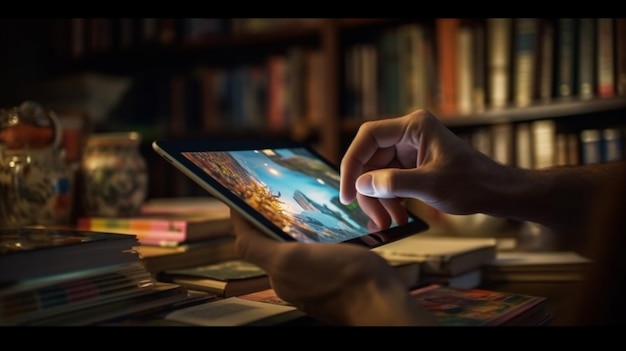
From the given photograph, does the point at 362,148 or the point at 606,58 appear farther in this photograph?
the point at 606,58

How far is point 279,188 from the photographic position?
26.6 inches

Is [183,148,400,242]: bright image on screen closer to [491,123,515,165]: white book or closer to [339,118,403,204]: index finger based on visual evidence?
[339,118,403,204]: index finger

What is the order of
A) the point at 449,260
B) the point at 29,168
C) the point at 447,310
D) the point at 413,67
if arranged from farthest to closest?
the point at 413,67 → the point at 29,168 → the point at 449,260 → the point at 447,310

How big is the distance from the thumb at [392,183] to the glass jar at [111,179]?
1.75 ft

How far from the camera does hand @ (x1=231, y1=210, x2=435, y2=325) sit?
50 centimetres

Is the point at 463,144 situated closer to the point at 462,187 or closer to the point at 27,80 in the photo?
the point at 462,187

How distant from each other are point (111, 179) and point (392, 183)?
604 mm

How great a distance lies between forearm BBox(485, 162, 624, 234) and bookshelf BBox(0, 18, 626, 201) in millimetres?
1092

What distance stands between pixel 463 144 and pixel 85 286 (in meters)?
0.46

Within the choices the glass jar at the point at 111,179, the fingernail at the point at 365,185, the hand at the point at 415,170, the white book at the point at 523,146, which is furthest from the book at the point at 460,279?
the white book at the point at 523,146

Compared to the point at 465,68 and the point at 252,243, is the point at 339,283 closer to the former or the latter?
the point at 252,243

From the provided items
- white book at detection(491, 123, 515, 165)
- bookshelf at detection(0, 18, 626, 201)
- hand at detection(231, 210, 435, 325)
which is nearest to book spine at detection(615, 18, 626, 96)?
bookshelf at detection(0, 18, 626, 201)

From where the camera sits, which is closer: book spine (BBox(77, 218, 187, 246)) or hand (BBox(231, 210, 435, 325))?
hand (BBox(231, 210, 435, 325))

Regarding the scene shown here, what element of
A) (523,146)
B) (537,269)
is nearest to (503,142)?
(523,146)
